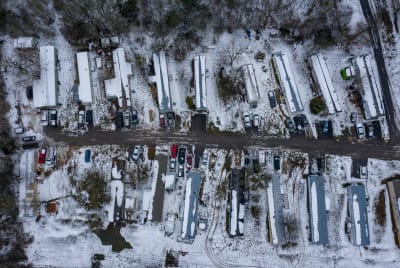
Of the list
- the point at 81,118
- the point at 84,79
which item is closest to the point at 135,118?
the point at 81,118

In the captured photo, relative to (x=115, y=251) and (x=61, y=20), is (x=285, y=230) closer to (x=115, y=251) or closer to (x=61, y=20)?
(x=115, y=251)

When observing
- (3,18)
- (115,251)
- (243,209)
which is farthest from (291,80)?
(3,18)

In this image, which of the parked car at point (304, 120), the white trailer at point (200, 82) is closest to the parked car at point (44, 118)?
the white trailer at point (200, 82)

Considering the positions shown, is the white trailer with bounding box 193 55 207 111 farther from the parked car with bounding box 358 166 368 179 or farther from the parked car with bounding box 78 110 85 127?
the parked car with bounding box 358 166 368 179

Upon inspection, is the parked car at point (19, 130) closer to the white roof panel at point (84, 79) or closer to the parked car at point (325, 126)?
the white roof panel at point (84, 79)

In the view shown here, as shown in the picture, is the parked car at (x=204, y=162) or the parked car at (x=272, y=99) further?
the parked car at (x=272, y=99)

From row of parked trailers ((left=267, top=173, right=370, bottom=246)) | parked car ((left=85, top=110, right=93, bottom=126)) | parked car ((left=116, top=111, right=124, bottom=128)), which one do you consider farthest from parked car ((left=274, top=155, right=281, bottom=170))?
parked car ((left=85, top=110, right=93, bottom=126))
